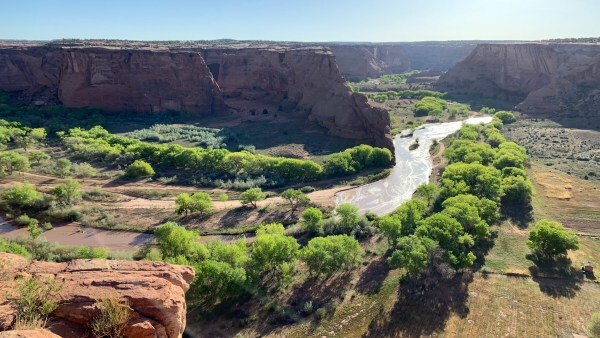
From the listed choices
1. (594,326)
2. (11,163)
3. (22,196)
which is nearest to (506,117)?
(594,326)

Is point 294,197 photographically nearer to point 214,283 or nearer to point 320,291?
point 320,291

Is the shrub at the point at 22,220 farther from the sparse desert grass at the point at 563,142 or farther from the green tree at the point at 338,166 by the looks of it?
the sparse desert grass at the point at 563,142

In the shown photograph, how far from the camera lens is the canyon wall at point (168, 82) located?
10306cm

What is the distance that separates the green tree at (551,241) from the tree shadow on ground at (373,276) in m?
17.3

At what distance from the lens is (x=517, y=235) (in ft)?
158

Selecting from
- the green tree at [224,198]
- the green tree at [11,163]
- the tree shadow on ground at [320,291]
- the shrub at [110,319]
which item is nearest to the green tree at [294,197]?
the green tree at [224,198]

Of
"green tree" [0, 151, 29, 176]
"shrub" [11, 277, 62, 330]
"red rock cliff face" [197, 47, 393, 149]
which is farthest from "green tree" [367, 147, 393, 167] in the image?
"shrub" [11, 277, 62, 330]

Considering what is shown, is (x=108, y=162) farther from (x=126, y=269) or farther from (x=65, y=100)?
(x=126, y=269)

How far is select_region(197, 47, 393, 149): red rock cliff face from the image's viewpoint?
87.6 m

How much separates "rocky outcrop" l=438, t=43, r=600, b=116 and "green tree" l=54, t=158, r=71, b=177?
12901 cm

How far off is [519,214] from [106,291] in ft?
183

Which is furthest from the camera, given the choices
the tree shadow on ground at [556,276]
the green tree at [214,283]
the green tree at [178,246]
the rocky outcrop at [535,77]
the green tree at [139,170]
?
the rocky outcrop at [535,77]

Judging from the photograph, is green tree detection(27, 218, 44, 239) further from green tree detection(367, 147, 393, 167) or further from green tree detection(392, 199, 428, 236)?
green tree detection(367, 147, 393, 167)

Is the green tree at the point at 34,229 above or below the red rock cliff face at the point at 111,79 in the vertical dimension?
below
